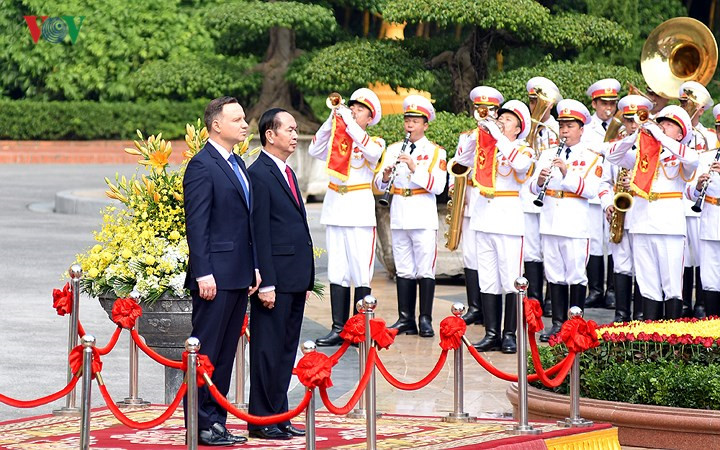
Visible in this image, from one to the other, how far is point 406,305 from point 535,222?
1.96m

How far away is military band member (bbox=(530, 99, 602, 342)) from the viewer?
1219 centimetres

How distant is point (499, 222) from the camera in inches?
452

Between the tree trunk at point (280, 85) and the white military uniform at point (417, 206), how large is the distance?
1129cm

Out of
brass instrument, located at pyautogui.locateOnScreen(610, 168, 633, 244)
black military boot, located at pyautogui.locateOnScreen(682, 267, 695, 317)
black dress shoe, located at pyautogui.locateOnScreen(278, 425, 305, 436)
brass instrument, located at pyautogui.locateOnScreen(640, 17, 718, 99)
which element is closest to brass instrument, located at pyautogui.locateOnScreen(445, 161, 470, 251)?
brass instrument, located at pyautogui.locateOnScreen(610, 168, 633, 244)

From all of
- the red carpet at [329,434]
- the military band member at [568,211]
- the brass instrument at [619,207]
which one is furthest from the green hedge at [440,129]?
the red carpet at [329,434]

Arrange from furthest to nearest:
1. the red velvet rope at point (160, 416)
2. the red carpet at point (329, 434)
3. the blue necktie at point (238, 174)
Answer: the blue necktie at point (238, 174) < the red carpet at point (329, 434) < the red velvet rope at point (160, 416)

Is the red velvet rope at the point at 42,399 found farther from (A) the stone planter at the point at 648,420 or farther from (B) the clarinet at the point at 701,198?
(B) the clarinet at the point at 701,198

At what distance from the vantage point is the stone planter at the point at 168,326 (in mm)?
8602

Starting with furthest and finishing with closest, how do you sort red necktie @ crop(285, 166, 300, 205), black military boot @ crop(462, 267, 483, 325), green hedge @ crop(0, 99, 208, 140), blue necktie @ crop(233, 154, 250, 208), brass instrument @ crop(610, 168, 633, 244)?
green hedge @ crop(0, 99, 208, 140) → black military boot @ crop(462, 267, 483, 325) → brass instrument @ crop(610, 168, 633, 244) → red necktie @ crop(285, 166, 300, 205) → blue necktie @ crop(233, 154, 250, 208)

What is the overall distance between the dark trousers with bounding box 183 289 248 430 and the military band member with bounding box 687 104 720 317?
5.53 m

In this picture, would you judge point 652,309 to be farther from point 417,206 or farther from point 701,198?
point 417,206

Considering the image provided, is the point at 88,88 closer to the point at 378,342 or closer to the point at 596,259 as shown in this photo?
the point at 596,259

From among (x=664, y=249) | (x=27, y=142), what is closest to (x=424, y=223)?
(x=664, y=249)

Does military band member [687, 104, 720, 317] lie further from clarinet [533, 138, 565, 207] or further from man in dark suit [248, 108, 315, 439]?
man in dark suit [248, 108, 315, 439]
